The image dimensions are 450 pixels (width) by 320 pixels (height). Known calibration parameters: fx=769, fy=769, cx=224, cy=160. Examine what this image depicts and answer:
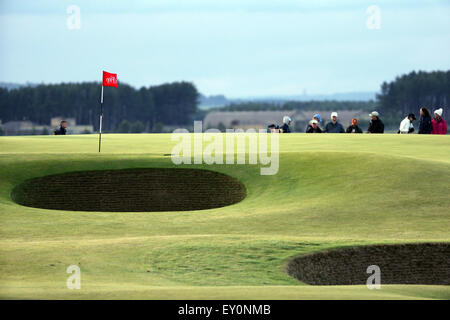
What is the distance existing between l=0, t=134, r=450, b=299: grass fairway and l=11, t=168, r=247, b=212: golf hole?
1.38 feet

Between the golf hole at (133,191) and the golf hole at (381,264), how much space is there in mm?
8145

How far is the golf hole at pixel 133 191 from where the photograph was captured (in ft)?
74.1

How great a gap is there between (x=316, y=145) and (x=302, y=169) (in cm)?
886

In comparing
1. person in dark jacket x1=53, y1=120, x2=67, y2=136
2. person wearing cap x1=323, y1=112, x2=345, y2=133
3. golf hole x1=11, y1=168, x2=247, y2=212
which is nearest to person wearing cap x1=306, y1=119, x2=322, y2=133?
person wearing cap x1=323, y1=112, x2=345, y2=133

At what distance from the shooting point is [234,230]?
1752cm

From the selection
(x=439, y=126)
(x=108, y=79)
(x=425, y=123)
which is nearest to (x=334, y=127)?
(x=425, y=123)

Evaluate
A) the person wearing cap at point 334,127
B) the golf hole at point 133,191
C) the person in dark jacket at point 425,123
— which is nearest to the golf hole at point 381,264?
the golf hole at point 133,191

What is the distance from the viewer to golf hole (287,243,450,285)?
14125 mm

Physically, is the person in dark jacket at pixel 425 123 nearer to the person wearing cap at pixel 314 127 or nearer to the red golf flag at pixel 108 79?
the person wearing cap at pixel 314 127

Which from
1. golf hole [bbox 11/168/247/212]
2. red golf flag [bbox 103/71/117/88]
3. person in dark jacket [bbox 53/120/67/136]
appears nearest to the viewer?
golf hole [bbox 11/168/247/212]

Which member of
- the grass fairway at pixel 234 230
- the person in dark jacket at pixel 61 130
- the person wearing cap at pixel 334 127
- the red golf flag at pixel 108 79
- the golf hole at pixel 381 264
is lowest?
the golf hole at pixel 381 264

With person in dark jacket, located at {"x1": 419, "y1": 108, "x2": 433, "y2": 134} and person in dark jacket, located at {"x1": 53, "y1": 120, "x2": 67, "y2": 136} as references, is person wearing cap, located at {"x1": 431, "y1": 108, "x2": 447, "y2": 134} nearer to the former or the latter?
person in dark jacket, located at {"x1": 419, "y1": 108, "x2": 433, "y2": 134}

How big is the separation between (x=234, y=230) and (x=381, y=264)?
3888 mm
